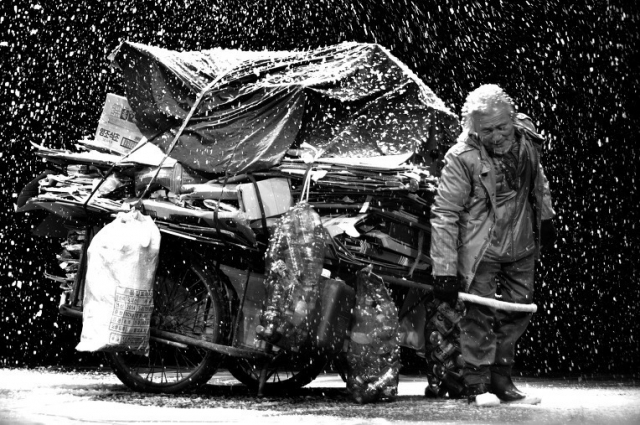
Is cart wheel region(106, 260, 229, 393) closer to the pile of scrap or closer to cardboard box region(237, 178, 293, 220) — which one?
the pile of scrap

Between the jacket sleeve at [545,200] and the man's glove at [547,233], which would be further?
the man's glove at [547,233]

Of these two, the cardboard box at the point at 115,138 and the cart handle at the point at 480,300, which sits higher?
the cardboard box at the point at 115,138

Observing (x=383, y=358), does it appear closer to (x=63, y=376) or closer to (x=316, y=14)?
(x=63, y=376)

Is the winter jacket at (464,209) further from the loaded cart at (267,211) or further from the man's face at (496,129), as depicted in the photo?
the loaded cart at (267,211)

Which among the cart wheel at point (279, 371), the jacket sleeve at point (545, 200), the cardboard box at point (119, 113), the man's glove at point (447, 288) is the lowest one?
the cart wheel at point (279, 371)

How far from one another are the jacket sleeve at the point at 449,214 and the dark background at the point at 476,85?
337 cm

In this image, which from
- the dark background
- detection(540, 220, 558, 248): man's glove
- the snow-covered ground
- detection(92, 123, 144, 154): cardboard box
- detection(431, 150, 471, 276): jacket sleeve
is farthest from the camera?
the dark background

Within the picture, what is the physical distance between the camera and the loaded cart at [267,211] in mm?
6562

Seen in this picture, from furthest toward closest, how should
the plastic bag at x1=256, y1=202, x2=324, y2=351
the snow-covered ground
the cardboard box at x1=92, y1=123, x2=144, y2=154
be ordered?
the cardboard box at x1=92, y1=123, x2=144, y2=154 < the plastic bag at x1=256, y1=202, x2=324, y2=351 < the snow-covered ground

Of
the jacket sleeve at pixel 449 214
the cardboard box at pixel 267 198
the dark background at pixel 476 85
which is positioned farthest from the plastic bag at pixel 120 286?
the dark background at pixel 476 85

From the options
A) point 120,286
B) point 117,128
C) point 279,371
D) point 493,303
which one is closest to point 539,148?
point 493,303

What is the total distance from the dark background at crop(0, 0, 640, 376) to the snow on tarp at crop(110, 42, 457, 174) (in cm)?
262

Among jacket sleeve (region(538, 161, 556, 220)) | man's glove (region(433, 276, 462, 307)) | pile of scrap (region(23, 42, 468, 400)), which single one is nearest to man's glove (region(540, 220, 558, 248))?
jacket sleeve (region(538, 161, 556, 220))

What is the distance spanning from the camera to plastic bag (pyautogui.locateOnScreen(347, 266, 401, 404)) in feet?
21.5
